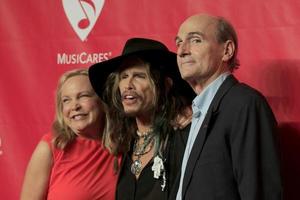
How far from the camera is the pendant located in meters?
1.67

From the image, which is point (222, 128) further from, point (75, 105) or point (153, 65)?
point (75, 105)

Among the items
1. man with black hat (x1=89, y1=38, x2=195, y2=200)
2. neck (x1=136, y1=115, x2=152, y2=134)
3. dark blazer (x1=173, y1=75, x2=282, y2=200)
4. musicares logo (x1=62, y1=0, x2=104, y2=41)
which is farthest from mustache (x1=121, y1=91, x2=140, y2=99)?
musicares logo (x1=62, y1=0, x2=104, y2=41)

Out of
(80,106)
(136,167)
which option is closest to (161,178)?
(136,167)

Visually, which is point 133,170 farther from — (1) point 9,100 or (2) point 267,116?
(1) point 9,100

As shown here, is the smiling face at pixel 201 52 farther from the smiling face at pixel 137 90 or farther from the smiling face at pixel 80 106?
the smiling face at pixel 80 106

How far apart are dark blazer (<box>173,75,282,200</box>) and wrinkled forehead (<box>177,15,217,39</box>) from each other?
Result: 0.51 feet

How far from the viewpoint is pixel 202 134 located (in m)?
1.38

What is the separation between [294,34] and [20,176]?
1.14 meters

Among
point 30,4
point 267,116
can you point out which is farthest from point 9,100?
point 267,116

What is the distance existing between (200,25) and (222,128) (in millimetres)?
270

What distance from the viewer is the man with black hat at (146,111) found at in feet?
5.35

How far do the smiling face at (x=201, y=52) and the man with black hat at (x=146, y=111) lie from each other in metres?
0.20

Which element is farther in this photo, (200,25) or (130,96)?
(130,96)

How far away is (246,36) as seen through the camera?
5.87ft
